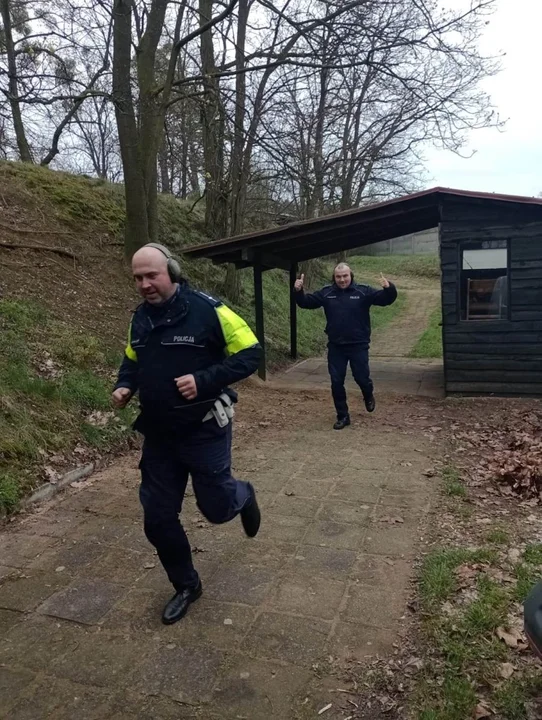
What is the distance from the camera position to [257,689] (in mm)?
2641

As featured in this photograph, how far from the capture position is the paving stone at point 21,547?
388cm

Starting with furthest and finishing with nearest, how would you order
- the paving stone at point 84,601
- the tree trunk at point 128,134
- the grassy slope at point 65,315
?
the tree trunk at point 128,134 < the grassy slope at point 65,315 < the paving stone at point 84,601

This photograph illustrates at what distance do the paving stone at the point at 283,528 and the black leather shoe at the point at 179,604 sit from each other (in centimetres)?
95

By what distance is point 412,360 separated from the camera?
1377cm

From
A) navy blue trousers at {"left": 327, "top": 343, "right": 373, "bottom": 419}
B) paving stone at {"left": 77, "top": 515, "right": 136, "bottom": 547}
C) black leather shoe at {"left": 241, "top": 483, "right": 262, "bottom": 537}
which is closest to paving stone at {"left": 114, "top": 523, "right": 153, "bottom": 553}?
paving stone at {"left": 77, "top": 515, "right": 136, "bottom": 547}

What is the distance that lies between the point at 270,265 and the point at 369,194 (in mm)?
14174

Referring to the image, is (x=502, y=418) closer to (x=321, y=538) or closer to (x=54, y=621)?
(x=321, y=538)

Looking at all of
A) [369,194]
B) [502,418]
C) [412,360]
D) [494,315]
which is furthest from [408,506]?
[369,194]

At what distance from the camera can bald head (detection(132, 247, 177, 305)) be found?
→ 9.56 feet

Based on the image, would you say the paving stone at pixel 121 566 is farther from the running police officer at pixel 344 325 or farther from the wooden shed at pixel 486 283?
the wooden shed at pixel 486 283

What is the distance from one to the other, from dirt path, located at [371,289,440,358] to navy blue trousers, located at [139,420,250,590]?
39.4ft

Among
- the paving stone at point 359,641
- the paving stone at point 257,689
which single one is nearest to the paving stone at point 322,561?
the paving stone at point 359,641

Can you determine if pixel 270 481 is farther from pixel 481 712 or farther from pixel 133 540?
pixel 481 712

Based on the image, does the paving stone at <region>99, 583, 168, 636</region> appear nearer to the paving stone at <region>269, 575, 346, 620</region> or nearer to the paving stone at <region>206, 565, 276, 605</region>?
the paving stone at <region>206, 565, 276, 605</region>
